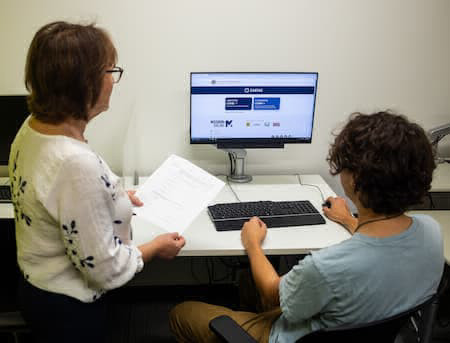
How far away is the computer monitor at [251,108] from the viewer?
1938mm

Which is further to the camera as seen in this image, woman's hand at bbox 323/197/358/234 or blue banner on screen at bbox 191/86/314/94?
blue banner on screen at bbox 191/86/314/94

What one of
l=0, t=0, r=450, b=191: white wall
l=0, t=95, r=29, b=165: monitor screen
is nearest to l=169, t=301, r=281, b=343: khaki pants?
l=0, t=0, r=450, b=191: white wall

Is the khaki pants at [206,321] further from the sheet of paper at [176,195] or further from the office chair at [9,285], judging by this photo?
the office chair at [9,285]

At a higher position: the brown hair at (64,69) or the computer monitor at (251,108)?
→ the brown hair at (64,69)

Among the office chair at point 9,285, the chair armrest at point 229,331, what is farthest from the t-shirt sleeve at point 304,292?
the office chair at point 9,285

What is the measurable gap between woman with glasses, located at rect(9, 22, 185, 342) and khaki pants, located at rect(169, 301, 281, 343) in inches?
15.6

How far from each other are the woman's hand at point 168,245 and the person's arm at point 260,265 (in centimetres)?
25

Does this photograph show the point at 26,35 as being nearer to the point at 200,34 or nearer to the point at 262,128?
the point at 200,34

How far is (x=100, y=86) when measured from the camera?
3.47ft

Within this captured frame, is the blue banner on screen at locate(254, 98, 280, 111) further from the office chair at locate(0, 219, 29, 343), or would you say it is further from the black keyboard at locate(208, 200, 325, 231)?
the office chair at locate(0, 219, 29, 343)

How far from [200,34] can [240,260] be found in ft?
4.08

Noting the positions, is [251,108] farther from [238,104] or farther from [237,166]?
[237,166]

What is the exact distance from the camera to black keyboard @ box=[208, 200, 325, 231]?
1.68m

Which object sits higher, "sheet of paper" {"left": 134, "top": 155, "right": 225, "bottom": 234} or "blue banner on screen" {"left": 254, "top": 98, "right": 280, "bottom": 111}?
"blue banner on screen" {"left": 254, "top": 98, "right": 280, "bottom": 111}
